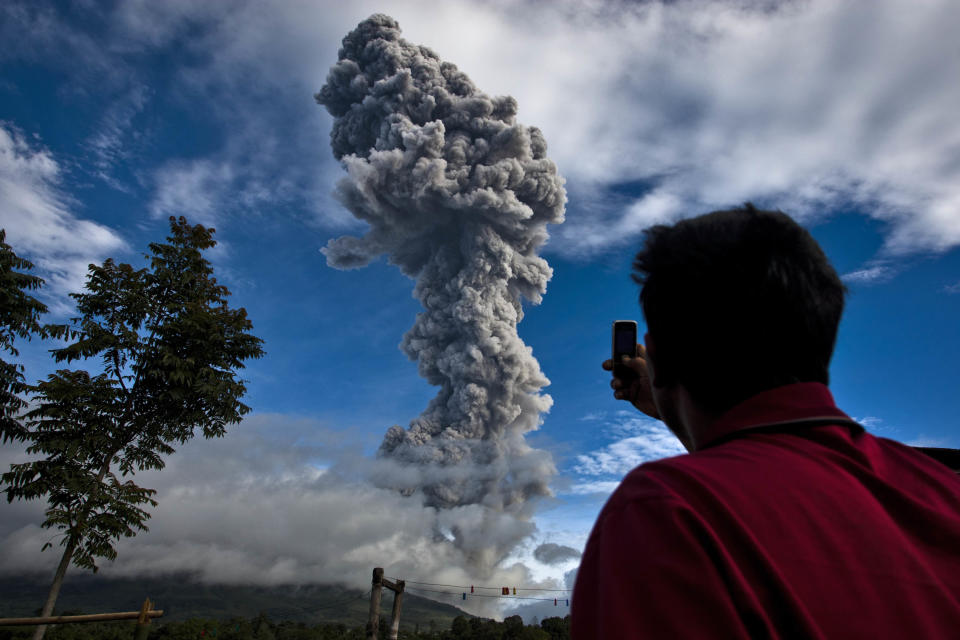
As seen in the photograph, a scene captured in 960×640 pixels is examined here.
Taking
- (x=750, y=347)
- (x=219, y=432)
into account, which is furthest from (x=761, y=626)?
(x=219, y=432)

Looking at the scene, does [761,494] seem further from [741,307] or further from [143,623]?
[143,623]

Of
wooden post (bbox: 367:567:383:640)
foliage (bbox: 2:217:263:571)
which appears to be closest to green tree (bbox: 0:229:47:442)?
foliage (bbox: 2:217:263:571)

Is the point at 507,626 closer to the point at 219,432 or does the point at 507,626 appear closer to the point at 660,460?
the point at 219,432

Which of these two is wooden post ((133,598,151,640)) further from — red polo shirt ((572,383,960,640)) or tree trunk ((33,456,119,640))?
red polo shirt ((572,383,960,640))

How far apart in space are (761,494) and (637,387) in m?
1.25

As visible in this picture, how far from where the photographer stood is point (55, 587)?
1200cm

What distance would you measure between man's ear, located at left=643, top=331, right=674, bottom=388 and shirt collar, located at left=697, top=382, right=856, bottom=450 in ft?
0.51

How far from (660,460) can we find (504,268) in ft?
172

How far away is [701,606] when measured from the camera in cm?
68

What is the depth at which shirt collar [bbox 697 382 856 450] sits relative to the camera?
3.12ft

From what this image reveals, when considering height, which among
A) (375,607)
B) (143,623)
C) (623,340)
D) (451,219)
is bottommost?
(143,623)

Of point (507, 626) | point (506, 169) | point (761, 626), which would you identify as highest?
point (506, 169)

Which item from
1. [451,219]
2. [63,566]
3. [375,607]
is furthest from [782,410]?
[451,219]

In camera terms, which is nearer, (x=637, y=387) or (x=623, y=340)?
(x=637, y=387)
